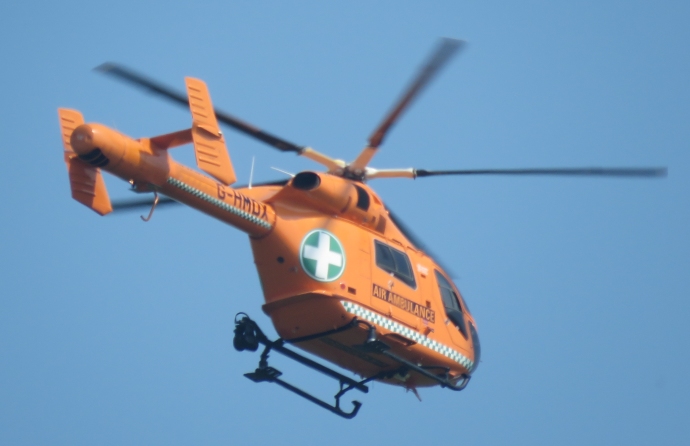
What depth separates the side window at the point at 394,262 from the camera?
1683cm

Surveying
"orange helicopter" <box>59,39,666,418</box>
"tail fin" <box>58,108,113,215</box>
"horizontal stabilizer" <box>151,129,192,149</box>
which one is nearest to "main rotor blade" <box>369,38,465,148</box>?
"orange helicopter" <box>59,39,666,418</box>

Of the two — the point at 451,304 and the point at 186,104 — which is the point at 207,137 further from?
the point at 451,304

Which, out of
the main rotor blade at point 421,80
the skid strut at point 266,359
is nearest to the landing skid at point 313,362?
the skid strut at point 266,359

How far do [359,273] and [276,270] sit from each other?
3.95ft

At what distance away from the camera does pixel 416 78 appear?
15164mm

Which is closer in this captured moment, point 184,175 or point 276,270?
point 184,175

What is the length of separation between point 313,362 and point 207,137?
4.25 m

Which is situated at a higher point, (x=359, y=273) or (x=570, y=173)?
(x=570, y=173)

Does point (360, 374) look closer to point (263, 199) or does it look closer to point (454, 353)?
point (454, 353)

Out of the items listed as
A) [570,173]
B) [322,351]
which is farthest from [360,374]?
[570,173]

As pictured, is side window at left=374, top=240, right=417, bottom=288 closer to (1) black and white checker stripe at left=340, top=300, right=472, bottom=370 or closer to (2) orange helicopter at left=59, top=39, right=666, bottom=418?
(2) orange helicopter at left=59, top=39, right=666, bottom=418

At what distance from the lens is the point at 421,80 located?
1516cm

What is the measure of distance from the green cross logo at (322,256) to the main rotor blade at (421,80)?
1616 millimetres

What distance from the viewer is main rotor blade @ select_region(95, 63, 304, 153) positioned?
1416cm
